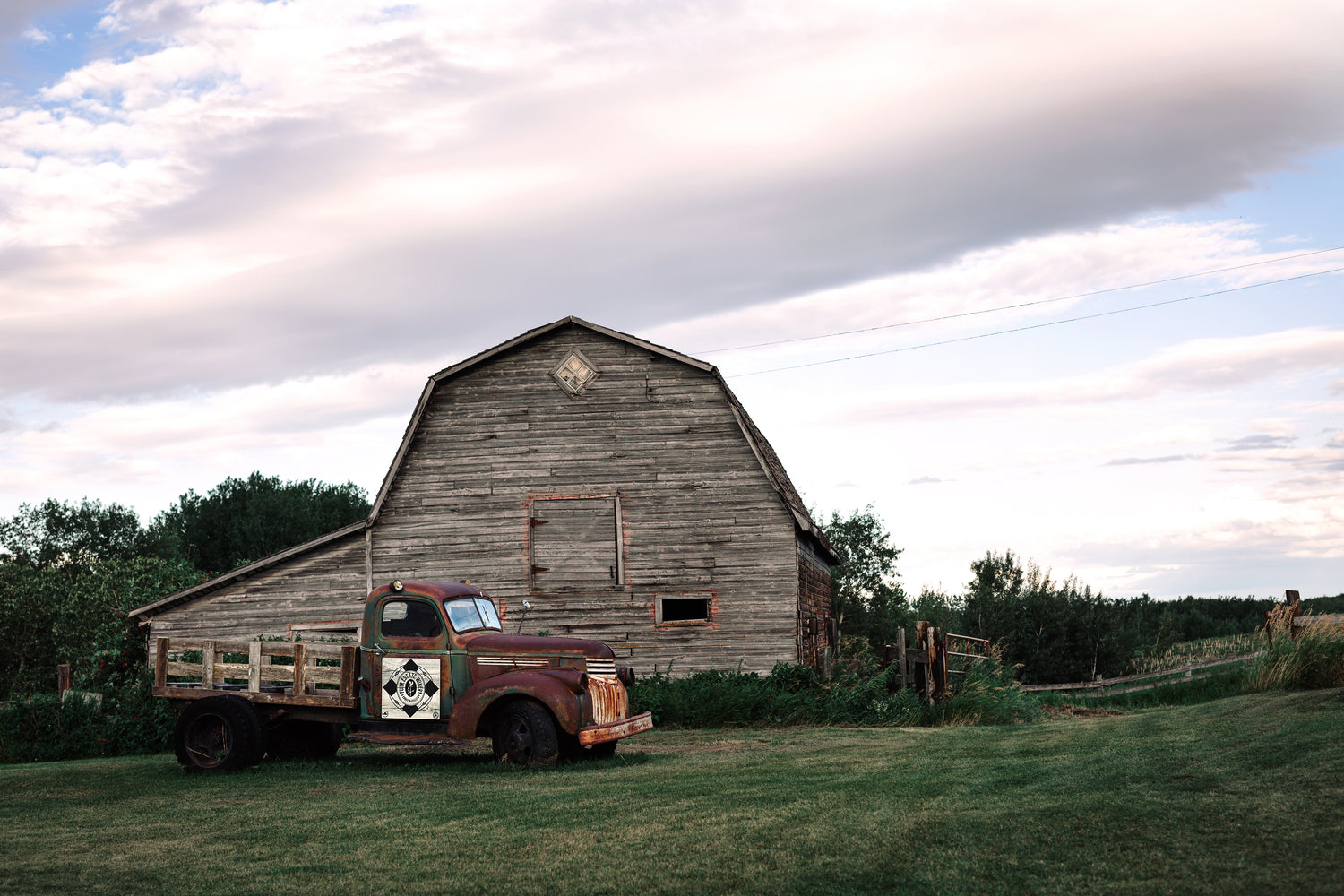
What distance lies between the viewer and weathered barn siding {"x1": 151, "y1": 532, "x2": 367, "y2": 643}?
22000mm

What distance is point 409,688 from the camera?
44.4 feet

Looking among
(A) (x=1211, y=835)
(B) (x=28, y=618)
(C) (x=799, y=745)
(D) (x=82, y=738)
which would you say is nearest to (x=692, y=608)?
(C) (x=799, y=745)

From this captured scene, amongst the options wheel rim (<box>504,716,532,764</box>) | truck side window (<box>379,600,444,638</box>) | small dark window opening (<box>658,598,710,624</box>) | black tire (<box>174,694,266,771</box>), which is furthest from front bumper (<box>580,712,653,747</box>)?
small dark window opening (<box>658,598,710,624</box>)

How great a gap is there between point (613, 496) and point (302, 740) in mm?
8625

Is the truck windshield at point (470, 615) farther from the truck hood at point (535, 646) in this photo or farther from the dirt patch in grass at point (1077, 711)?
Result: the dirt patch in grass at point (1077, 711)

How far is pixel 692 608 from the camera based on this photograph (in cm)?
2175

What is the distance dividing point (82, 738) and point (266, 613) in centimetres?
390

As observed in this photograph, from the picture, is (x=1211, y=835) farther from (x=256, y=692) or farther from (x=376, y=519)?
(x=376, y=519)

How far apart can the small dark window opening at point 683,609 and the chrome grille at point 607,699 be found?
7446 mm

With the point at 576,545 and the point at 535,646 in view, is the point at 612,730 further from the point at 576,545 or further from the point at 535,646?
the point at 576,545

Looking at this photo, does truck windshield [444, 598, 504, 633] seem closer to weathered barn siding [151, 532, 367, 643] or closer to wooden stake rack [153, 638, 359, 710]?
wooden stake rack [153, 638, 359, 710]

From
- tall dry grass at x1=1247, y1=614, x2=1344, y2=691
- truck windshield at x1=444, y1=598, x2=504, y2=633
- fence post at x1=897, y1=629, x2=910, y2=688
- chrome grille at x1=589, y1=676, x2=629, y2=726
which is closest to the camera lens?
chrome grille at x1=589, y1=676, x2=629, y2=726

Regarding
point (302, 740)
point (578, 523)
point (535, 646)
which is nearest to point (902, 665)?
point (578, 523)

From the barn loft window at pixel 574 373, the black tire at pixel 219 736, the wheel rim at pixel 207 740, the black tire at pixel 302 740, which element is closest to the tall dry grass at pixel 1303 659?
the barn loft window at pixel 574 373
